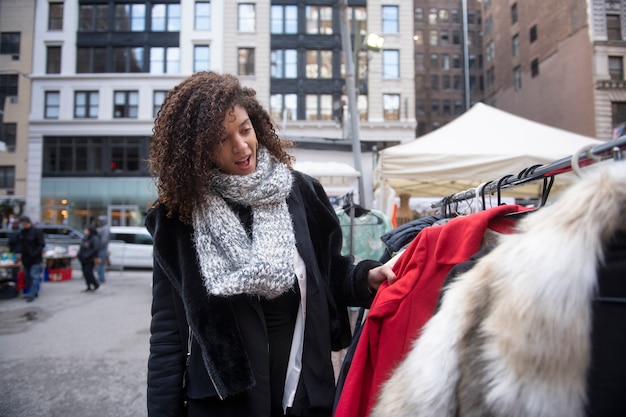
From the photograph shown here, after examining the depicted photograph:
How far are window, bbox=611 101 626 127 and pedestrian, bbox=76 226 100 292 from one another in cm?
1651

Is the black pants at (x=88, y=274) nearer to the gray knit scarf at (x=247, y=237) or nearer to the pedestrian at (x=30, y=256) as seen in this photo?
the pedestrian at (x=30, y=256)

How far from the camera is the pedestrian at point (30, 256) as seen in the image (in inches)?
343

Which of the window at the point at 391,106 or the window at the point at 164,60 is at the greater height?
the window at the point at 164,60

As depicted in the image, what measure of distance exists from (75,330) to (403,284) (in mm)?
6640

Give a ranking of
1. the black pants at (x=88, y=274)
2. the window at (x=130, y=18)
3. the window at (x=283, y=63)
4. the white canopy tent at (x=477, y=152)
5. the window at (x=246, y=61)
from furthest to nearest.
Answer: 1. the window at (x=283, y=63)
2. the window at (x=246, y=61)
3. the window at (x=130, y=18)
4. the black pants at (x=88, y=274)
5. the white canopy tent at (x=477, y=152)

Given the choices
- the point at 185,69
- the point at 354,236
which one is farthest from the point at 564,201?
the point at 185,69

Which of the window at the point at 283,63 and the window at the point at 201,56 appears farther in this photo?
the window at the point at 283,63

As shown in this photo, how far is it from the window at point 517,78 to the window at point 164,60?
719 inches

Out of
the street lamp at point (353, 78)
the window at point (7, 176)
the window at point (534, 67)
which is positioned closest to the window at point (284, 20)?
the window at point (534, 67)

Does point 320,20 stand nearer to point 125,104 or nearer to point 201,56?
point 201,56

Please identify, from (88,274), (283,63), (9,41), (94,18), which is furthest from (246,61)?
(9,41)

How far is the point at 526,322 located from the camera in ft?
2.30

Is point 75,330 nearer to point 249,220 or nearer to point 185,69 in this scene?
point 249,220

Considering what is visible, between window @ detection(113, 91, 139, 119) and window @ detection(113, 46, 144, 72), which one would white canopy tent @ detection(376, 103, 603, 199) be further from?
window @ detection(113, 91, 139, 119)
